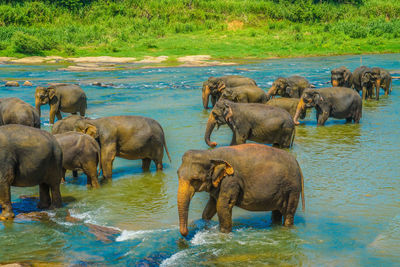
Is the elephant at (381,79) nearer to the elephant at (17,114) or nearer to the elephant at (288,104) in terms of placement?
the elephant at (288,104)

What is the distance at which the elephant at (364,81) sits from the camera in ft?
65.6

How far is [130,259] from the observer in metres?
6.44

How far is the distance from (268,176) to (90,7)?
49037 millimetres

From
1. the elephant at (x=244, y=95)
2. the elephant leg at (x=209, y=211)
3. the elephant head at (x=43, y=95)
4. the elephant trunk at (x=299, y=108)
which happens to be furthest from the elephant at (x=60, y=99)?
the elephant leg at (x=209, y=211)

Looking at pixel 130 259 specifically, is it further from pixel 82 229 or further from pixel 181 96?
pixel 181 96

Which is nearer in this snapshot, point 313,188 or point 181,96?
point 313,188

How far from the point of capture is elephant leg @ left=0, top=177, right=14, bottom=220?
748cm

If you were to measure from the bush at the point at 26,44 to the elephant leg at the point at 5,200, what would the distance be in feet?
104

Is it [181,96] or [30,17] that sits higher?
[30,17]

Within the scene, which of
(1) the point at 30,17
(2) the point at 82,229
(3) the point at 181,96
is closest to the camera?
(2) the point at 82,229

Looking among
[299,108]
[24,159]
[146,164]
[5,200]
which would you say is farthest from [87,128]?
[299,108]

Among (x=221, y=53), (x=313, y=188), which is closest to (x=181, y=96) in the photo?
(x=313, y=188)

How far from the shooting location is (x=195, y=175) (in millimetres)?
6340

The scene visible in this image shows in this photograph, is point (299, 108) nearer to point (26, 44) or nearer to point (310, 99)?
point (310, 99)
